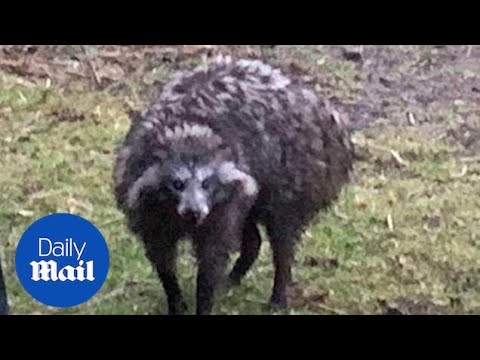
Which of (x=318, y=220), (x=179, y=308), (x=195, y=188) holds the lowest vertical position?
(x=179, y=308)

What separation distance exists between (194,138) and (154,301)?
308 mm

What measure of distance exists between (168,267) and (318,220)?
0.87ft

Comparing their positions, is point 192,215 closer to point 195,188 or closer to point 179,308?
point 195,188

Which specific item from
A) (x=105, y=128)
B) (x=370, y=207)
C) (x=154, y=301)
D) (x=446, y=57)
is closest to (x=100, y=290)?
(x=154, y=301)

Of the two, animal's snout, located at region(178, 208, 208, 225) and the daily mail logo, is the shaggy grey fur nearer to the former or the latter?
animal's snout, located at region(178, 208, 208, 225)

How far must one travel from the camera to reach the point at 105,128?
2451mm

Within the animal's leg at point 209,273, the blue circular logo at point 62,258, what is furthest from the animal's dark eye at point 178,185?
the blue circular logo at point 62,258

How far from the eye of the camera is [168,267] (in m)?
2.39

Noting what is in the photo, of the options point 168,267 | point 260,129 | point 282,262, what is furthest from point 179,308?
point 260,129

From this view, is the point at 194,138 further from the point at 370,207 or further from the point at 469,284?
the point at 469,284

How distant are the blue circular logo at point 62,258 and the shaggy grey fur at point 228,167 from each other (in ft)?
0.31

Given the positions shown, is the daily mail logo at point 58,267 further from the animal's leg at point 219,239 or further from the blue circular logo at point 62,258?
the animal's leg at point 219,239

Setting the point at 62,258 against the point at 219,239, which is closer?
the point at 219,239

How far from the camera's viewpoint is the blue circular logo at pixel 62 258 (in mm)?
2432
